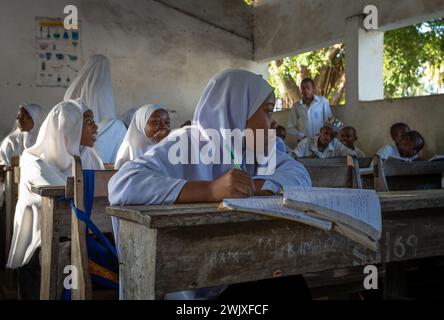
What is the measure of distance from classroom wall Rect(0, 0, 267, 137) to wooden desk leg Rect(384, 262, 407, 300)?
261 inches

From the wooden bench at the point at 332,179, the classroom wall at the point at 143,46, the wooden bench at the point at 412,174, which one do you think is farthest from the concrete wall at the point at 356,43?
the wooden bench at the point at 332,179

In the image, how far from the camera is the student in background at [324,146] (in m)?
6.80

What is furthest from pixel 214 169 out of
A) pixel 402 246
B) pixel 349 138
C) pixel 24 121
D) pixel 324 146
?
pixel 324 146

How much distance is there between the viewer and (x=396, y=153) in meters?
6.00

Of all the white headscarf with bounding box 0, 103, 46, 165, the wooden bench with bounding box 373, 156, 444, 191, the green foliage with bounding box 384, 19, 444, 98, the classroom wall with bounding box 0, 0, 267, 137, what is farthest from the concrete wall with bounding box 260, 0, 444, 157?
the white headscarf with bounding box 0, 103, 46, 165

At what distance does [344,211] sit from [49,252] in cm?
161

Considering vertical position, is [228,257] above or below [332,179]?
below

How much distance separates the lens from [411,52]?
381 inches

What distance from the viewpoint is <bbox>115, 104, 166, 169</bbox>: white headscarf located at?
154 inches

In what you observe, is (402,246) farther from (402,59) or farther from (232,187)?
(402,59)

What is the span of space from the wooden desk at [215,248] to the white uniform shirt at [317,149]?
5.04 meters

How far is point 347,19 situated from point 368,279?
5.74 meters

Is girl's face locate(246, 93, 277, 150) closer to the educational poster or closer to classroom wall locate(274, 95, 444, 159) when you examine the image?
classroom wall locate(274, 95, 444, 159)
